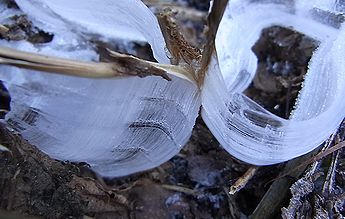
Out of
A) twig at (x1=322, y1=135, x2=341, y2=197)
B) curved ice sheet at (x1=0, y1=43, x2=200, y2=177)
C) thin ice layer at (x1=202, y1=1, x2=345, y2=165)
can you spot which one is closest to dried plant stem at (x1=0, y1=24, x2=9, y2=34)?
curved ice sheet at (x1=0, y1=43, x2=200, y2=177)

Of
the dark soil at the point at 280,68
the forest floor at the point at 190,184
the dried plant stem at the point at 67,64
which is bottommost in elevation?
the forest floor at the point at 190,184

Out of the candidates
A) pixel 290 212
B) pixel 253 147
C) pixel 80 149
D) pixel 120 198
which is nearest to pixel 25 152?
pixel 80 149

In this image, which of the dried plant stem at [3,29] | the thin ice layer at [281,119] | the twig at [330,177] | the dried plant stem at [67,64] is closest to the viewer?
the dried plant stem at [67,64]

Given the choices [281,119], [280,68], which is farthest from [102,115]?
[280,68]

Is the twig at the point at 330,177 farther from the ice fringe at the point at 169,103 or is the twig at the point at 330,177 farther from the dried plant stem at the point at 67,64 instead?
the dried plant stem at the point at 67,64

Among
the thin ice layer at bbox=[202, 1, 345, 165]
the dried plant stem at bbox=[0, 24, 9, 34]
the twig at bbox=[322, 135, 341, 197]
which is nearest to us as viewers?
the thin ice layer at bbox=[202, 1, 345, 165]

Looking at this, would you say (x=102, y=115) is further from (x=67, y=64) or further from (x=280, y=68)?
(x=280, y=68)

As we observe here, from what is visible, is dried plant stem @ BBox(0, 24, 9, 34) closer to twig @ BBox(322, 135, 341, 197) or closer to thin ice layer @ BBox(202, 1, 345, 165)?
thin ice layer @ BBox(202, 1, 345, 165)

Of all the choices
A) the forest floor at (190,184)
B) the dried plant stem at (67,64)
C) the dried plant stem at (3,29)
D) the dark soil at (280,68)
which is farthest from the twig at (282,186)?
the dried plant stem at (3,29)
